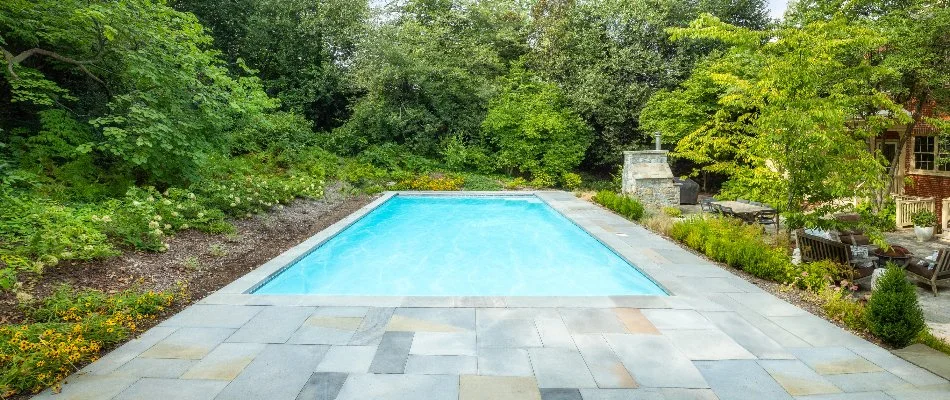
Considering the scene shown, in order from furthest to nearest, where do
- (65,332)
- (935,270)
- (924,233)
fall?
(924,233) < (935,270) < (65,332)

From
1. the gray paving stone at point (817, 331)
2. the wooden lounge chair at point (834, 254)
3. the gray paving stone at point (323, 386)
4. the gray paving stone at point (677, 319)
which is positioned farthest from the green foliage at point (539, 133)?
the gray paving stone at point (323, 386)

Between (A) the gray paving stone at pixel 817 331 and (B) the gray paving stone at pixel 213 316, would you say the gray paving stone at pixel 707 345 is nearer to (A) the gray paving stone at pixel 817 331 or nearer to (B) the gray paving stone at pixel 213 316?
(A) the gray paving stone at pixel 817 331

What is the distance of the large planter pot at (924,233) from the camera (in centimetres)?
887

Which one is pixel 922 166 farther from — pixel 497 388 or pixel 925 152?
pixel 497 388

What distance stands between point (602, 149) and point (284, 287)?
47.2ft

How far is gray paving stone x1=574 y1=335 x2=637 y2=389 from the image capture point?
3369 millimetres

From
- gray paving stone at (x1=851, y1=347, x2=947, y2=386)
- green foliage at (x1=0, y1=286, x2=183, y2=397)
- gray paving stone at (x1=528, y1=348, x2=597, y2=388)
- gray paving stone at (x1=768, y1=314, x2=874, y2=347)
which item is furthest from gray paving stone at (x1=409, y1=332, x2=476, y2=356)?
gray paving stone at (x1=851, y1=347, x2=947, y2=386)

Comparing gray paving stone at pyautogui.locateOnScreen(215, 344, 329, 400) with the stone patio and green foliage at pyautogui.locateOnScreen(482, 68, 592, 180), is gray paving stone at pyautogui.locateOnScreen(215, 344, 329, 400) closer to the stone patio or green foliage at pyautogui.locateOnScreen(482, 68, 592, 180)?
the stone patio

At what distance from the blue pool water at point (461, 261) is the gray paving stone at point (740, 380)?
7.10ft

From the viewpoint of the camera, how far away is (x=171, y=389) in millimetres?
3244

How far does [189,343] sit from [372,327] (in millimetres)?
1543

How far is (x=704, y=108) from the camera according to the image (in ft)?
51.4

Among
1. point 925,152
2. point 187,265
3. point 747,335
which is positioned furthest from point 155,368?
point 925,152

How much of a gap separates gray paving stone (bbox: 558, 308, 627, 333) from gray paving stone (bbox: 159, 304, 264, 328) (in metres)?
3.16
